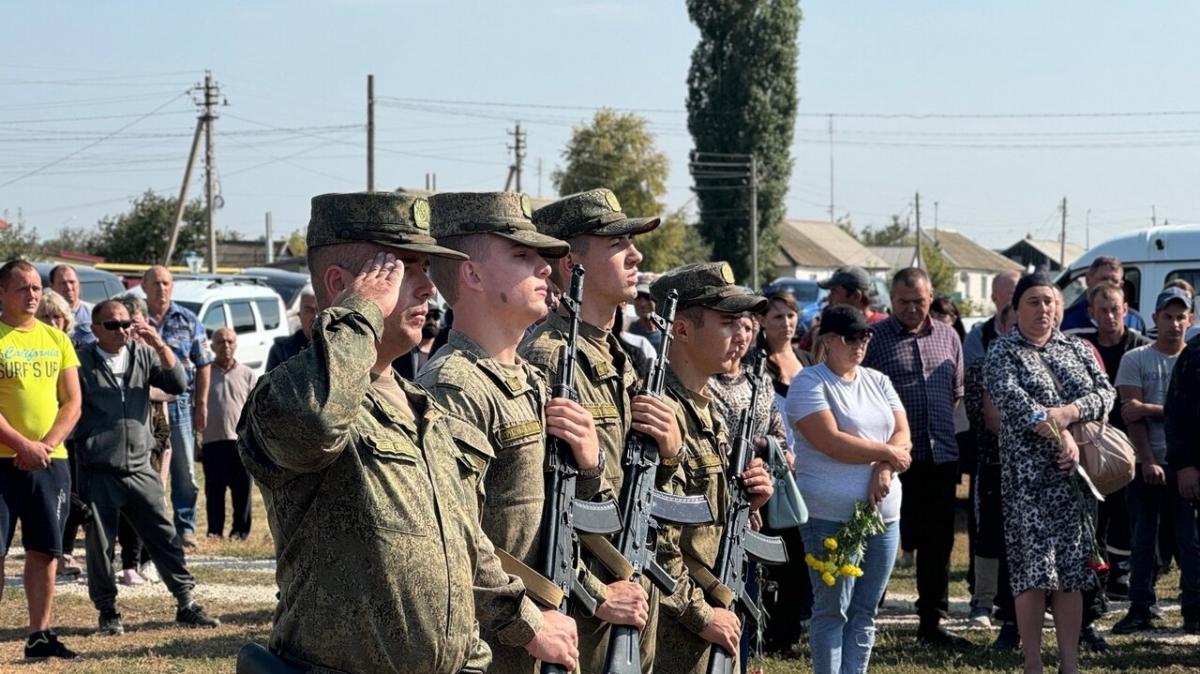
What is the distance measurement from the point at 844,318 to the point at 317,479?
471cm

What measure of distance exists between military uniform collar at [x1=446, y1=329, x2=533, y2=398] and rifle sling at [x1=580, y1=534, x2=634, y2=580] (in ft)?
1.85

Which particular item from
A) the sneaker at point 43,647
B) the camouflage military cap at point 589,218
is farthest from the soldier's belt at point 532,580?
the sneaker at point 43,647

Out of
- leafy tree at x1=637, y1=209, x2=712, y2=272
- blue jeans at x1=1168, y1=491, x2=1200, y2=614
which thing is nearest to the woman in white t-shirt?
blue jeans at x1=1168, y1=491, x2=1200, y2=614

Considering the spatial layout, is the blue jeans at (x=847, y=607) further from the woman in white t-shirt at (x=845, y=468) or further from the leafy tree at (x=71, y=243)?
the leafy tree at (x=71, y=243)

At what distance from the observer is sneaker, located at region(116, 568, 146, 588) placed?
37.3 ft

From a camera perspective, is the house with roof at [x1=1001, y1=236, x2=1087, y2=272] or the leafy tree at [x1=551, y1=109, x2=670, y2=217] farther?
the house with roof at [x1=1001, y1=236, x2=1087, y2=272]

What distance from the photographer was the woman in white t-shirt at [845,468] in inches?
297

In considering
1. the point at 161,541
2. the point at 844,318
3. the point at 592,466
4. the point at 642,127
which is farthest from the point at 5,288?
the point at 642,127

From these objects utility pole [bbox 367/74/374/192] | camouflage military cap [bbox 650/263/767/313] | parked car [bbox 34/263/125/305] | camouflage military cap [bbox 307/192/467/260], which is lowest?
parked car [bbox 34/263/125/305]

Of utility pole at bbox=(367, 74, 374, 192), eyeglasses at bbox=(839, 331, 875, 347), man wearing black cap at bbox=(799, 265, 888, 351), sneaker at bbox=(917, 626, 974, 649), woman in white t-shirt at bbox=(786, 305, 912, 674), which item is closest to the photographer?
woman in white t-shirt at bbox=(786, 305, 912, 674)

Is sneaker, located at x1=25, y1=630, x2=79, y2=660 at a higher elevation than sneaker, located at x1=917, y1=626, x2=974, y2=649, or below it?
higher

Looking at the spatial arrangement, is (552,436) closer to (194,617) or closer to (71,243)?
(194,617)

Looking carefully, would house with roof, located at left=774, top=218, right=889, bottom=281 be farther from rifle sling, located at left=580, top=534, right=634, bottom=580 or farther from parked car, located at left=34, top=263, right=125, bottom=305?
rifle sling, located at left=580, top=534, right=634, bottom=580

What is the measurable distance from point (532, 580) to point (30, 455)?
204 inches
